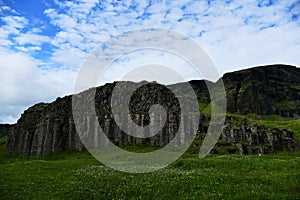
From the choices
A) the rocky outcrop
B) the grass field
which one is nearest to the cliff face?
the rocky outcrop

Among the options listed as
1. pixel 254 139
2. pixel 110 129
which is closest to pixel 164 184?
pixel 254 139

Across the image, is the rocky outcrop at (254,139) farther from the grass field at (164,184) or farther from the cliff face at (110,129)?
the grass field at (164,184)

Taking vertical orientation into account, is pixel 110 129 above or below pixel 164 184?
above

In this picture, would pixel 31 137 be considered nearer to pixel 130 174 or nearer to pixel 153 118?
pixel 153 118

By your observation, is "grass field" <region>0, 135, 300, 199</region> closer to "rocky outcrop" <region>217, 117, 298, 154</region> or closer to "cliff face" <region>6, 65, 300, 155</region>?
"rocky outcrop" <region>217, 117, 298, 154</region>

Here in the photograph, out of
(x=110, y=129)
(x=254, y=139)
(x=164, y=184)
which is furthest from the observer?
(x=110, y=129)

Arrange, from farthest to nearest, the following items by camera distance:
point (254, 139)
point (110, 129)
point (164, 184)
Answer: point (110, 129) < point (254, 139) < point (164, 184)

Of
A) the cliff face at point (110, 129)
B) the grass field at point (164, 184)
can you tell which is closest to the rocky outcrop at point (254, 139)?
the cliff face at point (110, 129)

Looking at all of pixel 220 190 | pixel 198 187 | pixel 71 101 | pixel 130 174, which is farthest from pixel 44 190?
pixel 71 101

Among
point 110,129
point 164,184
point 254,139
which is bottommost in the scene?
point 164,184

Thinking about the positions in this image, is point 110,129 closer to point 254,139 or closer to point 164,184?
point 254,139

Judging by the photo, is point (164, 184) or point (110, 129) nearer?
point (164, 184)

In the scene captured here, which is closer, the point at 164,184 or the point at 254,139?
the point at 164,184

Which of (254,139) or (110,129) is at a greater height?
(110,129)
